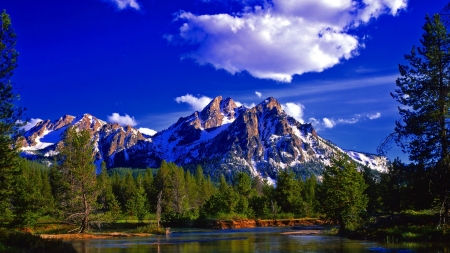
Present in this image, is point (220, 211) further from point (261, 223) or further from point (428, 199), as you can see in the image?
point (428, 199)

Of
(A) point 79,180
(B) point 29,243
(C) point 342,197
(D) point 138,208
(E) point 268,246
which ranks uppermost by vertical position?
(A) point 79,180

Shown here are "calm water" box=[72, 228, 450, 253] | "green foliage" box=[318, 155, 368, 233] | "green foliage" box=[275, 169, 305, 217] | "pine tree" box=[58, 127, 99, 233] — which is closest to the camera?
"calm water" box=[72, 228, 450, 253]

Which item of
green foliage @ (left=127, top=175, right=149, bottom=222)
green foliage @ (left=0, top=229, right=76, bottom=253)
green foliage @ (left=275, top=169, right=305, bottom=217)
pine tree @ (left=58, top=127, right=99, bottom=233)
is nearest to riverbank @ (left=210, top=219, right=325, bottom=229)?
green foliage @ (left=275, top=169, right=305, bottom=217)

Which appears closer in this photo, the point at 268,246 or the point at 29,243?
the point at 29,243

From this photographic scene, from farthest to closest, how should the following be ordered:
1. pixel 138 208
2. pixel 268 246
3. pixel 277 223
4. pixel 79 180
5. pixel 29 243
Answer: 1. pixel 138 208
2. pixel 277 223
3. pixel 79 180
4. pixel 268 246
5. pixel 29 243

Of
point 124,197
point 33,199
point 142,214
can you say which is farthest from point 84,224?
point 124,197

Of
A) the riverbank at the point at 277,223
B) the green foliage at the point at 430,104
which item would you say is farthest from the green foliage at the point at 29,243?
the riverbank at the point at 277,223

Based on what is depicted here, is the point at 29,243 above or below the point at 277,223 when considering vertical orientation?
above

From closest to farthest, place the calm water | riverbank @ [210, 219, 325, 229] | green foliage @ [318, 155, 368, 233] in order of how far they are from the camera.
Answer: the calm water < green foliage @ [318, 155, 368, 233] < riverbank @ [210, 219, 325, 229]

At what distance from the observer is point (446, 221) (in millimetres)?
34062

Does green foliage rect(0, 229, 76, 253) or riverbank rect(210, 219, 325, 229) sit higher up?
green foliage rect(0, 229, 76, 253)

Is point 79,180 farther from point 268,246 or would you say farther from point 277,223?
point 277,223

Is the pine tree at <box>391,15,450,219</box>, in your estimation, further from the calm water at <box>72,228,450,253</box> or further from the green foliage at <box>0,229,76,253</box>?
the green foliage at <box>0,229,76,253</box>

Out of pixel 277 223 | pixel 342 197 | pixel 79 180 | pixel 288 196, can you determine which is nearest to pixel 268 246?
pixel 342 197
